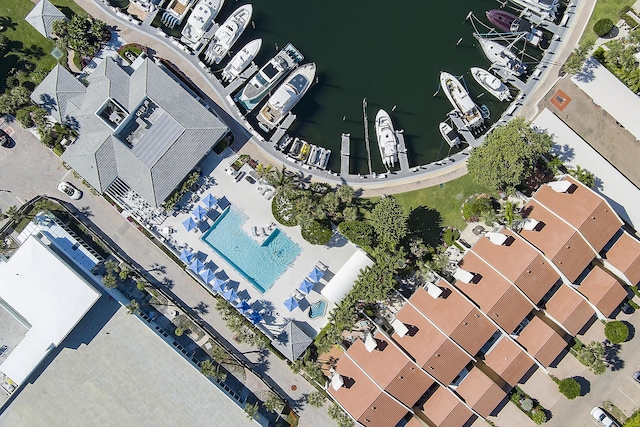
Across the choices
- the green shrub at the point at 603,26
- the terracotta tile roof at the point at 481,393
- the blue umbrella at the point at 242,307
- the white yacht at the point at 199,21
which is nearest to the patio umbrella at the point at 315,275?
the blue umbrella at the point at 242,307

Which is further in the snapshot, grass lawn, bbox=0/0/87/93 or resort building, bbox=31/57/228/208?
grass lawn, bbox=0/0/87/93

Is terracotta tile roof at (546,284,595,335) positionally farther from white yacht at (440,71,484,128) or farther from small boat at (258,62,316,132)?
small boat at (258,62,316,132)

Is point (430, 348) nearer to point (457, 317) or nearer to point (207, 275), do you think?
point (457, 317)

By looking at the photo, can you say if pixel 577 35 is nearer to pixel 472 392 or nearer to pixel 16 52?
pixel 472 392

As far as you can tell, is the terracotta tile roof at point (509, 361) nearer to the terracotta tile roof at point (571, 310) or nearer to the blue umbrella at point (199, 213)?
the terracotta tile roof at point (571, 310)

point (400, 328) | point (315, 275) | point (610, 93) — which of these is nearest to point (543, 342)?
point (400, 328)

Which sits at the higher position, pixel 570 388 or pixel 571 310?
pixel 571 310

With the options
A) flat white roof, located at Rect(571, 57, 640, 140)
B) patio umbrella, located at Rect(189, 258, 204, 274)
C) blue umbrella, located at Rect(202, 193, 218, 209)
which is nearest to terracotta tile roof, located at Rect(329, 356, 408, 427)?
patio umbrella, located at Rect(189, 258, 204, 274)
